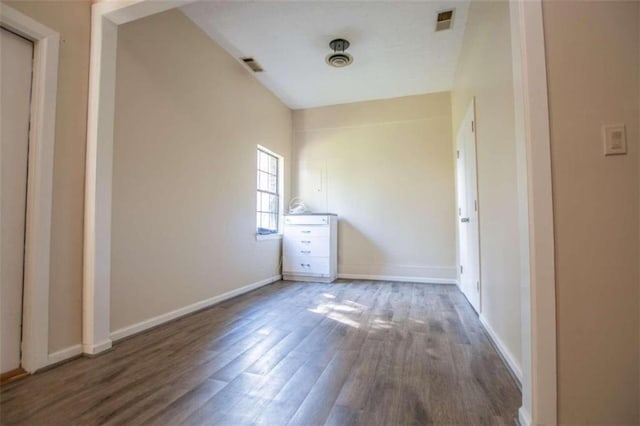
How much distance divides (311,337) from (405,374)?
0.77m

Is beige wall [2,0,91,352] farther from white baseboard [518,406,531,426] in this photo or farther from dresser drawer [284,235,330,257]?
dresser drawer [284,235,330,257]

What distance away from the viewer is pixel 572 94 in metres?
1.13

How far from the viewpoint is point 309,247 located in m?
4.46

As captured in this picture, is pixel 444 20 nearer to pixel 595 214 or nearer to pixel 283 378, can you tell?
pixel 595 214

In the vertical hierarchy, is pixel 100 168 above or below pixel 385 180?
below

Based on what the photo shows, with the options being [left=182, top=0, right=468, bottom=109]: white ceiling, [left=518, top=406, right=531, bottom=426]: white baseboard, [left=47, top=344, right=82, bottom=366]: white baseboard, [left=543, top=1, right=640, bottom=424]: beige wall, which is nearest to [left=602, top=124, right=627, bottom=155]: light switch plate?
[left=543, top=1, right=640, bottom=424]: beige wall

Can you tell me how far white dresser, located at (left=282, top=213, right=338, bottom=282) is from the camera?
4.39 metres

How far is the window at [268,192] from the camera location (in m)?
4.25

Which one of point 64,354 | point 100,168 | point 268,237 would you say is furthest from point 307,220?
point 64,354

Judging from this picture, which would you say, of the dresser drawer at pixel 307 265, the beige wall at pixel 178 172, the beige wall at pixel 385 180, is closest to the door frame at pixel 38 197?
the beige wall at pixel 178 172

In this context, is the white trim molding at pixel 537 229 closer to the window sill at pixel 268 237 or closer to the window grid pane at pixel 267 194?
the window sill at pixel 268 237

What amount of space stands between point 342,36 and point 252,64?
1.22 metres

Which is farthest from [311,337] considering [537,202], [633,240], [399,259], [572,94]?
[399,259]

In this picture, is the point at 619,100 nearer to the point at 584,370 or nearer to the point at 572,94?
the point at 572,94
